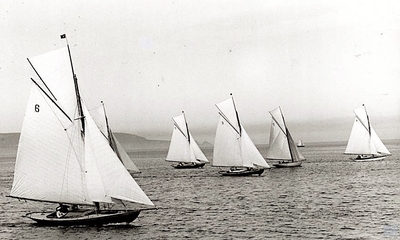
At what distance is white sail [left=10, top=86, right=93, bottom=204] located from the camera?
34406 mm

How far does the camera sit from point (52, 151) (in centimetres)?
3475

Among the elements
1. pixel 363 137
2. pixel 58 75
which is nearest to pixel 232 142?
pixel 58 75

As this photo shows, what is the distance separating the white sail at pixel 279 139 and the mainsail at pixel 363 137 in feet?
60.2

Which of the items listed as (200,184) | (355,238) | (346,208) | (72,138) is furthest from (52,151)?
(200,184)

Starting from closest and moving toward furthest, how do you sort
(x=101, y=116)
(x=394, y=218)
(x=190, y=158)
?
(x=394, y=218)
(x=101, y=116)
(x=190, y=158)

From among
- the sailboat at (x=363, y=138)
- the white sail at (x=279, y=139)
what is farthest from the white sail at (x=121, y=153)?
the sailboat at (x=363, y=138)

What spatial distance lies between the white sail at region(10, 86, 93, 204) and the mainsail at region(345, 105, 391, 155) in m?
69.8

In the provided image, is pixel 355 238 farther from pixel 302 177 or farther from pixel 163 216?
pixel 302 177

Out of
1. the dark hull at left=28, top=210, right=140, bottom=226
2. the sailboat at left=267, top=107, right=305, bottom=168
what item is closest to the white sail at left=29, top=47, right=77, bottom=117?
the dark hull at left=28, top=210, right=140, bottom=226

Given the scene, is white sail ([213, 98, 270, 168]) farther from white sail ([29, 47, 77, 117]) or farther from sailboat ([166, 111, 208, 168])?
white sail ([29, 47, 77, 117])

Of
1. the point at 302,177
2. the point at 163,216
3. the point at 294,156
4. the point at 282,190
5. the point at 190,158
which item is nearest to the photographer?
the point at 163,216

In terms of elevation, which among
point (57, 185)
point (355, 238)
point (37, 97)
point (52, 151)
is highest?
point (37, 97)

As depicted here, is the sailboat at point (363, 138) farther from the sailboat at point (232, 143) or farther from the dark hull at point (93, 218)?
the dark hull at point (93, 218)

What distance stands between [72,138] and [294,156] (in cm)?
5980
